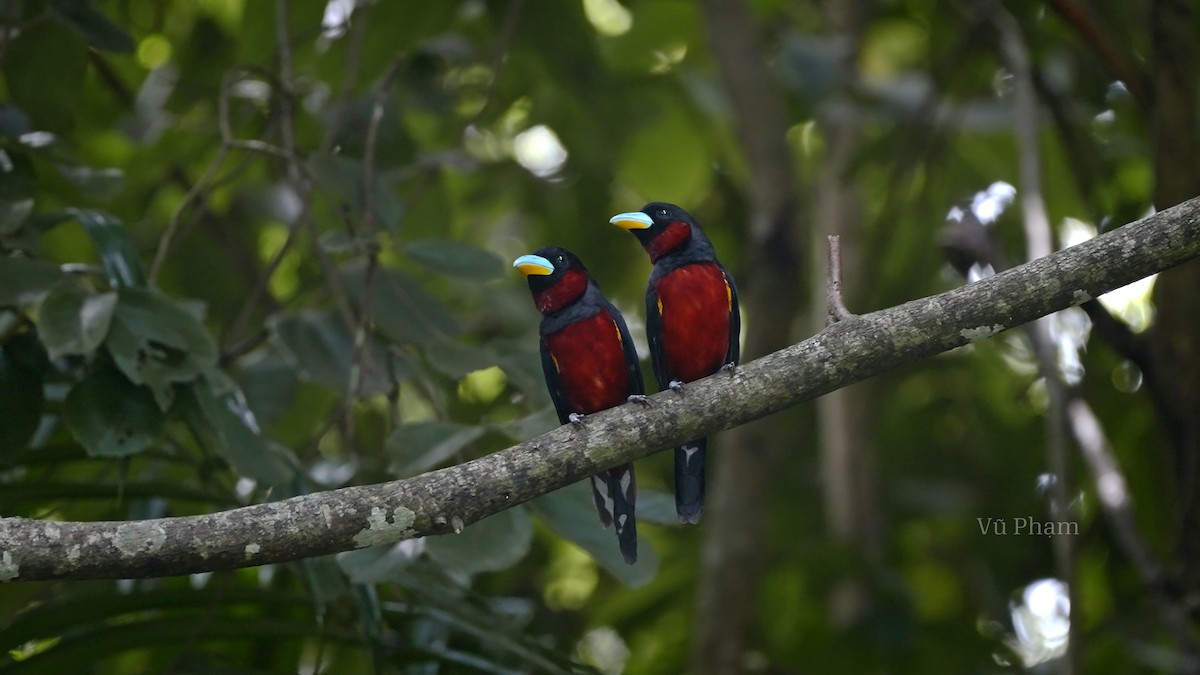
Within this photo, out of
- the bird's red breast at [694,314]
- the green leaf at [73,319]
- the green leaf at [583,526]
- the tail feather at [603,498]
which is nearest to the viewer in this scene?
the green leaf at [73,319]

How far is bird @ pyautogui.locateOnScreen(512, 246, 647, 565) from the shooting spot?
3.67 meters

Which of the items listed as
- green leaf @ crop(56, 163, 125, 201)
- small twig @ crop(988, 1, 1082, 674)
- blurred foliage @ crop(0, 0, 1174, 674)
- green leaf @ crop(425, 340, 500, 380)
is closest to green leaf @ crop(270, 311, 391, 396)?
blurred foliage @ crop(0, 0, 1174, 674)

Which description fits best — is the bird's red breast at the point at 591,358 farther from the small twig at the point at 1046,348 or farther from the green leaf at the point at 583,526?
the small twig at the point at 1046,348

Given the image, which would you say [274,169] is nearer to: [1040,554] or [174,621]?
[174,621]

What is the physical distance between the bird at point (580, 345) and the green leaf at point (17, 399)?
1319mm

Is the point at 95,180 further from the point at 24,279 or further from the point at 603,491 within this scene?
the point at 603,491

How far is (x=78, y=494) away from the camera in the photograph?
3344 millimetres

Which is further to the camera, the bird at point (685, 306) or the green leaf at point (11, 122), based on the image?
the bird at point (685, 306)

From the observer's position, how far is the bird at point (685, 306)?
3.67 metres

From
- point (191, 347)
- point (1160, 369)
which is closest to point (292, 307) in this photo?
point (191, 347)

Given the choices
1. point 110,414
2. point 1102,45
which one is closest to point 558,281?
point 110,414

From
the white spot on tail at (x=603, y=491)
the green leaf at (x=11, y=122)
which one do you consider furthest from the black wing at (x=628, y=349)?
the green leaf at (x=11, y=122)

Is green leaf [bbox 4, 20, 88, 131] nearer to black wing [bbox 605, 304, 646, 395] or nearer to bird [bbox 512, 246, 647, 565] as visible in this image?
bird [bbox 512, 246, 647, 565]

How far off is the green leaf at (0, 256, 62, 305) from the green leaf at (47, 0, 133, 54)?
887 millimetres
